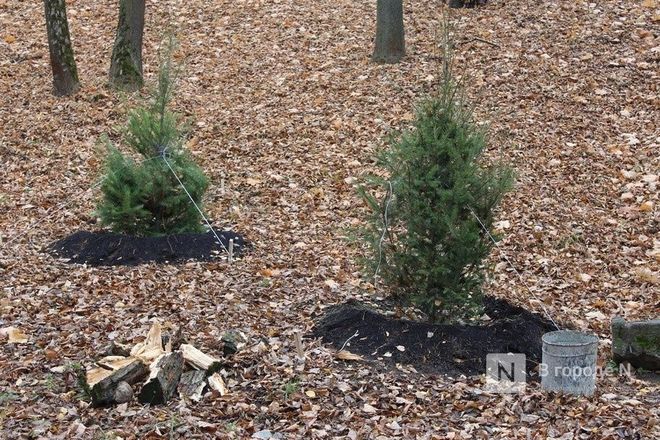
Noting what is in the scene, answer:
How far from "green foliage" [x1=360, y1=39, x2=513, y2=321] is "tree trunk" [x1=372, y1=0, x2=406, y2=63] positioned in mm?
5801

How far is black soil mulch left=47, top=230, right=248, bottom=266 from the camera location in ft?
23.8

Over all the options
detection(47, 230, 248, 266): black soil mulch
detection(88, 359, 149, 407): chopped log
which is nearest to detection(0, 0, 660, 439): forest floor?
detection(88, 359, 149, 407): chopped log

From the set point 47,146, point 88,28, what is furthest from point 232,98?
point 88,28

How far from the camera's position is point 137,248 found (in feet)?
24.2

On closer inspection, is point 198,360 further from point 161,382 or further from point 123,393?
point 123,393

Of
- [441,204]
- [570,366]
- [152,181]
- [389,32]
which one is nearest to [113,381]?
[441,204]

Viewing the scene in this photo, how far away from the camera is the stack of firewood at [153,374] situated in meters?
4.80

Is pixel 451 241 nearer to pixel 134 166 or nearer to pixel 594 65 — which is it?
pixel 134 166

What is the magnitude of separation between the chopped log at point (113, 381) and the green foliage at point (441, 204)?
1563mm

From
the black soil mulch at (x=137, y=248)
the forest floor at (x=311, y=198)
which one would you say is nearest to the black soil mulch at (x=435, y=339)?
the forest floor at (x=311, y=198)

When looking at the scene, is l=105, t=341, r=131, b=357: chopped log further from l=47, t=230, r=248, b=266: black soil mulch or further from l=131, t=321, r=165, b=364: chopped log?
l=47, t=230, r=248, b=266: black soil mulch

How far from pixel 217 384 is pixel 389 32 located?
282 inches

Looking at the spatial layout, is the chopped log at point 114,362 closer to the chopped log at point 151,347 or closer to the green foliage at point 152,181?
the chopped log at point 151,347

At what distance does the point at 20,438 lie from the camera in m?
4.50
